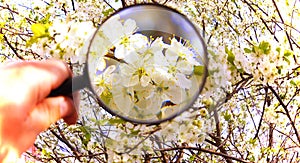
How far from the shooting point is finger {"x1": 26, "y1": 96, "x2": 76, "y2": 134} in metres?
0.62

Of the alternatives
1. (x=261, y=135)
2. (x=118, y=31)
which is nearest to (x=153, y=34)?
(x=118, y=31)

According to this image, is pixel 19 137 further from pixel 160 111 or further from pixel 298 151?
pixel 298 151

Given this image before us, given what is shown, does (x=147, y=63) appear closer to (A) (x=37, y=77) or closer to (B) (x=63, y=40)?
(B) (x=63, y=40)

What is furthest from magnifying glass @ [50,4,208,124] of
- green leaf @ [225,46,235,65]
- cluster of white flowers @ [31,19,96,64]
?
green leaf @ [225,46,235,65]

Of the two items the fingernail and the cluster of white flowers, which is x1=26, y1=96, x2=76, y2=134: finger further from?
the cluster of white flowers

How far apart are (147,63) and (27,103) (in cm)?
50

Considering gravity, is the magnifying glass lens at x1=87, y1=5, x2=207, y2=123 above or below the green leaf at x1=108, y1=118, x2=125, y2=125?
above

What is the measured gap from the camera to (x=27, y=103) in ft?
1.94

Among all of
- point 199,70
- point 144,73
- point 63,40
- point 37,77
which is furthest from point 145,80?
point 37,77

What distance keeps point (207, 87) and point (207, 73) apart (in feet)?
0.24

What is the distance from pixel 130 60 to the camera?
104 centimetres

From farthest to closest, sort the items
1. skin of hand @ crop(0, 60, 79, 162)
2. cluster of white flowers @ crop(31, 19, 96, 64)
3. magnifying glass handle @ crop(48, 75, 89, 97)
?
cluster of white flowers @ crop(31, 19, 96, 64) < magnifying glass handle @ crop(48, 75, 89, 97) < skin of hand @ crop(0, 60, 79, 162)

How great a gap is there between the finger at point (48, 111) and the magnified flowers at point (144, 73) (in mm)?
192

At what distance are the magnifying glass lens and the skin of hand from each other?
129 mm
